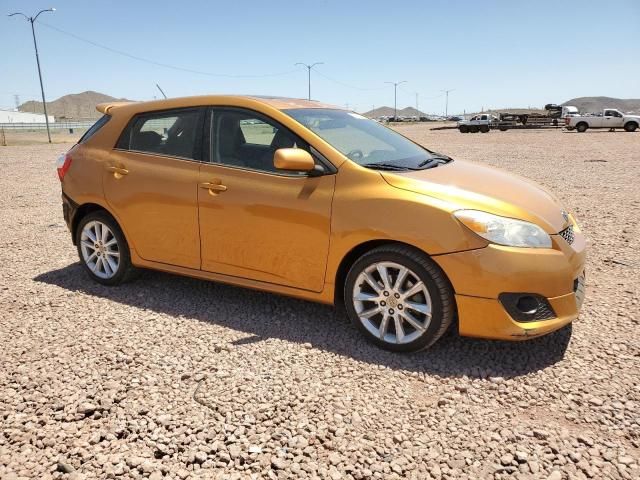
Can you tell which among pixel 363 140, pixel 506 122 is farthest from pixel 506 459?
pixel 506 122

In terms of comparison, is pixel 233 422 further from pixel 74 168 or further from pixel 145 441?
pixel 74 168

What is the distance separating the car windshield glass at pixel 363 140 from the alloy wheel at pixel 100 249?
2.12 meters

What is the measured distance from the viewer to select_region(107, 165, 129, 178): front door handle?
4480mm

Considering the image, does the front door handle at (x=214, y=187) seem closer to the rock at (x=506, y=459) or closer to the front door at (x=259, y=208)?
the front door at (x=259, y=208)

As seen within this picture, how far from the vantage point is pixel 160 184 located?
426cm

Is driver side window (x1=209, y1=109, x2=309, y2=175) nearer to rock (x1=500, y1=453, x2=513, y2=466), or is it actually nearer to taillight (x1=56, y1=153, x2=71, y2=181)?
taillight (x1=56, y1=153, x2=71, y2=181)

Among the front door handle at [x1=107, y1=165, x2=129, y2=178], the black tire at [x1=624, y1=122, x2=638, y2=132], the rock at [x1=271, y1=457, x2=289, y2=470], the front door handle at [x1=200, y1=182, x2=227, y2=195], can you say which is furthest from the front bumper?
the black tire at [x1=624, y1=122, x2=638, y2=132]

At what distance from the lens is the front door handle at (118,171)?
4480mm

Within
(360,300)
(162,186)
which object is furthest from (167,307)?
(360,300)

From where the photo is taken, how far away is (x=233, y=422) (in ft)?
9.07

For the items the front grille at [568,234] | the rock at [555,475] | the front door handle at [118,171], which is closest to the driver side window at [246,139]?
the front door handle at [118,171]

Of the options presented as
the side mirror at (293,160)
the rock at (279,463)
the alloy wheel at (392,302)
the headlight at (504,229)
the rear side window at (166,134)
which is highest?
the rear side window at (166,134)

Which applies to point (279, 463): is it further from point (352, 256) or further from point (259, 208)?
point (259, 208)

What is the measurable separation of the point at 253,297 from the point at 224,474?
225cm
